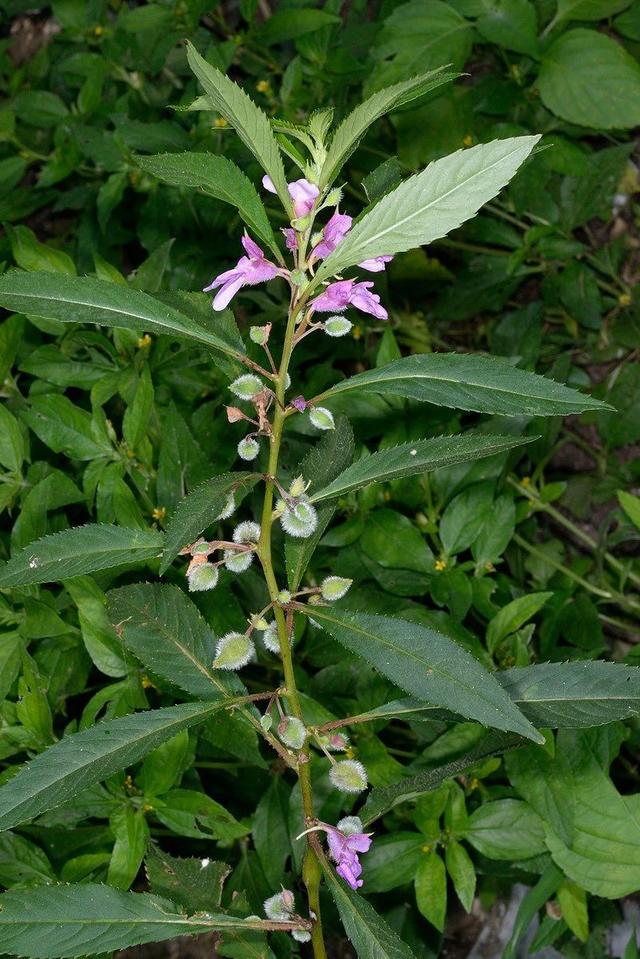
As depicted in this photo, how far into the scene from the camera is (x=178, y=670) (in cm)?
160

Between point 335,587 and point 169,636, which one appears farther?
point 169,636

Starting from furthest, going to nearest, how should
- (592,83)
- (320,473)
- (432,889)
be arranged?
(592,83) < (432,889) < (320,473)

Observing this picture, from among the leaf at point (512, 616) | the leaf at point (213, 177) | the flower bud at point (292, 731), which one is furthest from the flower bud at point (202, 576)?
the leaf at point (512, 616)

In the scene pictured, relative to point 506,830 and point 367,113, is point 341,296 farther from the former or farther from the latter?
point 506,830

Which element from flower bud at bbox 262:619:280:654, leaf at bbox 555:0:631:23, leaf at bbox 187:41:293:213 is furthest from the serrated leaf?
leaf at bbox 555:0:631:23

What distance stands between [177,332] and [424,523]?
41.6 inches

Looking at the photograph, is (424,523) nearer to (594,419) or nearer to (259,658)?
(259,658)

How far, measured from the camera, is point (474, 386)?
130cm

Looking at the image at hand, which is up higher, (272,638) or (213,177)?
(213,177)

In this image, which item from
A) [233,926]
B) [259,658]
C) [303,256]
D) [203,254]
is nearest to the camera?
[303,256]

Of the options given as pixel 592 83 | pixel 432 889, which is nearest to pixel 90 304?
pixel 432 889

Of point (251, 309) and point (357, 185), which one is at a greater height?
point (357, 185)

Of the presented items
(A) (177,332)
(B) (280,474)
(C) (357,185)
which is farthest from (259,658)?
(C) (357,185)

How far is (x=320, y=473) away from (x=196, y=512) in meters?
0.38
